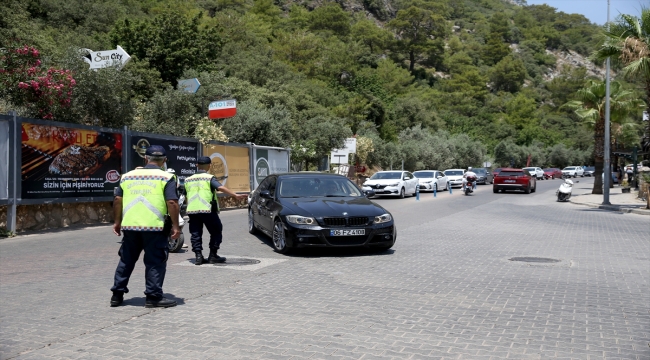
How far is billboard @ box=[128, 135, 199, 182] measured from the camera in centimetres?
1755

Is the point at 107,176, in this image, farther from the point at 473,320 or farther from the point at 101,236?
the point at 473,320

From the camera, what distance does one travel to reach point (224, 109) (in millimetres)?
26000

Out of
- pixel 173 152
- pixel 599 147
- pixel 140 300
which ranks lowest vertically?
→ pixel 140 300

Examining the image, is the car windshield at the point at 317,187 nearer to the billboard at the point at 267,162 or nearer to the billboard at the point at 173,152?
the billboard at the point at 173,152

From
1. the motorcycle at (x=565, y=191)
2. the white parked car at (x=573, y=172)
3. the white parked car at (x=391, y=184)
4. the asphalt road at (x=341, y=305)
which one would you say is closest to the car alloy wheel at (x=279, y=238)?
the asphalt road at (x=341, y=305)

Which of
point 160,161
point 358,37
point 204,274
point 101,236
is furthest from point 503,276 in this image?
point 358,37

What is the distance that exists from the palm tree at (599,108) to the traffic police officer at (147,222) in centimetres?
3403

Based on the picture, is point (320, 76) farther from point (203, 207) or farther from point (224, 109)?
point (203, 207)

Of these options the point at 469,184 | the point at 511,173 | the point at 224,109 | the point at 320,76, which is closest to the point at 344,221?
the point at 224,109

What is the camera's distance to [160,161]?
6.55 m

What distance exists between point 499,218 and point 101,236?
11973 mm

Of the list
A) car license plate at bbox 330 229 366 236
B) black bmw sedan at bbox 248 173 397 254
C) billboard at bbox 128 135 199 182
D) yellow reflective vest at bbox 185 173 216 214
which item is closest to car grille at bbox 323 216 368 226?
black bmw sedan at bbox 248 173 397 254

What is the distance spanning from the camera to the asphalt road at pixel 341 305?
16.8 ft

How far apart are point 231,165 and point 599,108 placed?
23.5 metres
